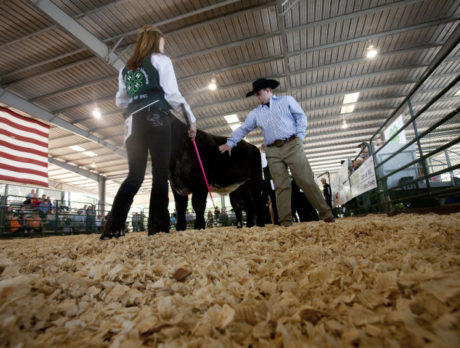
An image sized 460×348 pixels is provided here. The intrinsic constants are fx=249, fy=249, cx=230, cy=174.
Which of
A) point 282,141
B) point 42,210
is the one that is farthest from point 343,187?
point 42,210

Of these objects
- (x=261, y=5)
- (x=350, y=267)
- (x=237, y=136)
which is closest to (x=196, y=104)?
(x=261, y=5)

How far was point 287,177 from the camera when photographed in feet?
10.3

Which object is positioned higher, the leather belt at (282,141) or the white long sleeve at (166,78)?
the white long sleeve at (166,78)

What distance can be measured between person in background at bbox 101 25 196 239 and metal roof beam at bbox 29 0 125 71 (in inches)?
203

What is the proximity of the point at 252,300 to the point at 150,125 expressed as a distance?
180cm

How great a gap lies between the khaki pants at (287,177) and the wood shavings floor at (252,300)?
1.60 meters

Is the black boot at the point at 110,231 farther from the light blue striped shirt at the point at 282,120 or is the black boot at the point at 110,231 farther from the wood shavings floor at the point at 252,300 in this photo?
the light blue striped shirt at the point at 282,120

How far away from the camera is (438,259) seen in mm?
910

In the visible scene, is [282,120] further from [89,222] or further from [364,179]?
[89,222]

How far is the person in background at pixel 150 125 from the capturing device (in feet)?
7.16

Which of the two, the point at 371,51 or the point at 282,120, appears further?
the point at 371,51

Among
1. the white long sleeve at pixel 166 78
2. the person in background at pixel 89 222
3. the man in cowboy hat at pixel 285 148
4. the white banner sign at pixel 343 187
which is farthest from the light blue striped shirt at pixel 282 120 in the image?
the person in background at pixel 89 222

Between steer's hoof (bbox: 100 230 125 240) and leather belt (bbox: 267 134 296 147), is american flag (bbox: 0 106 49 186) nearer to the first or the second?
steer's hoof (bbox: 100 230 125 240)

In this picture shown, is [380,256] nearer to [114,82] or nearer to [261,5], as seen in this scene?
[261,5]
